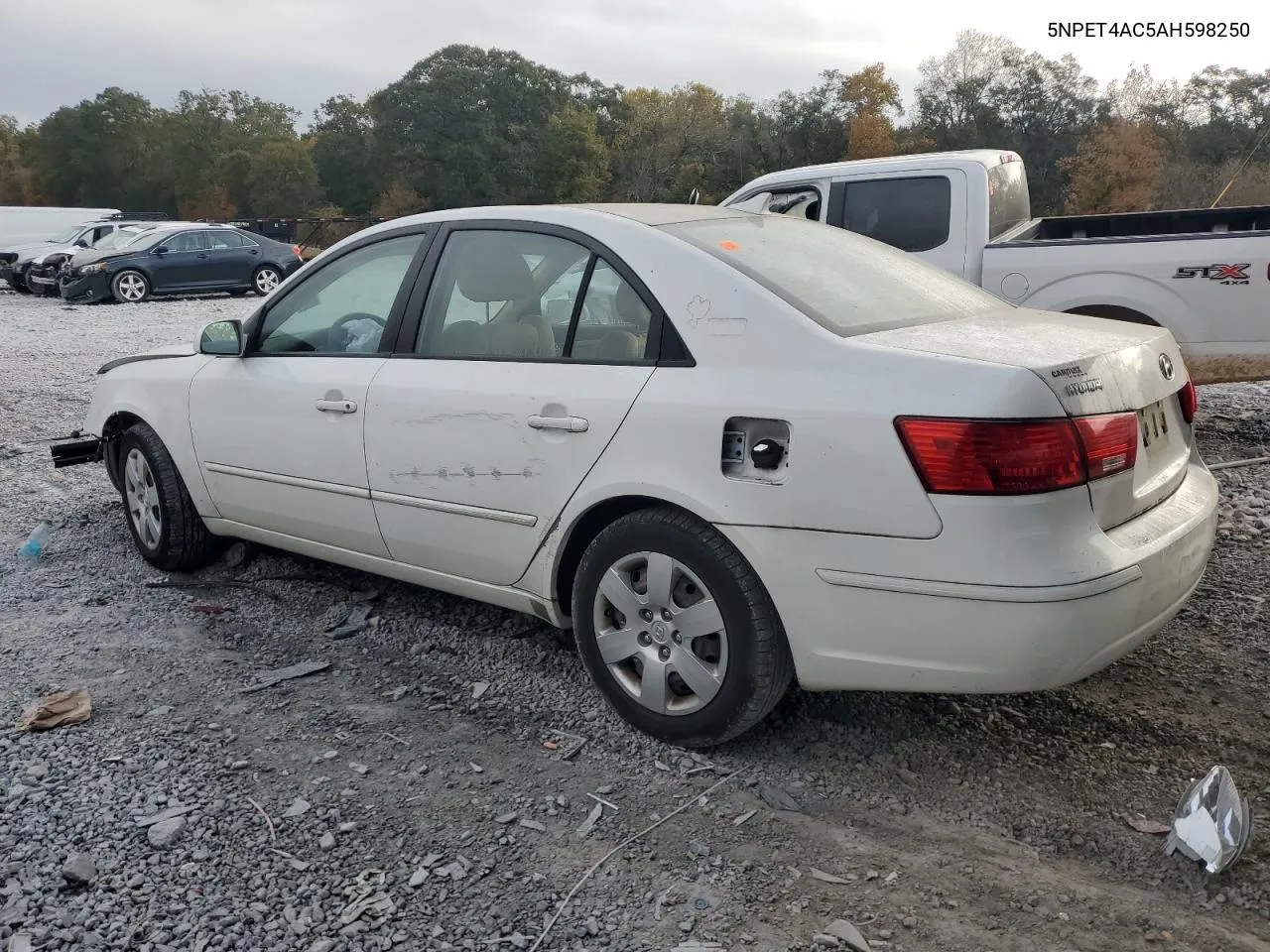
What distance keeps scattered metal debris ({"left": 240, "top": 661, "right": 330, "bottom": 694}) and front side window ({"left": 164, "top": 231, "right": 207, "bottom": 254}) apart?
763 inches

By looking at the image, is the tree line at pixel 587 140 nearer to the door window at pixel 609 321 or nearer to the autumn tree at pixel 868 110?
the autumn tree at pixel 868 110

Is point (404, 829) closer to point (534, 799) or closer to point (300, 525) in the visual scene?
point (534, 799)

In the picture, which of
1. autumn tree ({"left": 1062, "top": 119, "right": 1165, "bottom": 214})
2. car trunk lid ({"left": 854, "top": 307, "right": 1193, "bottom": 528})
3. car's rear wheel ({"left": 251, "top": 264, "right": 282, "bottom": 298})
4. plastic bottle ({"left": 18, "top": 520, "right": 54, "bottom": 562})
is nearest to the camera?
car trunk lid ({"left": 854, "top": 307, "right": 1193, "bottom": 528})

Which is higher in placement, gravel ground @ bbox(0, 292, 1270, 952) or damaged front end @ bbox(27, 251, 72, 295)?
damaged front end @ bbox(27, 251, 72, 295)

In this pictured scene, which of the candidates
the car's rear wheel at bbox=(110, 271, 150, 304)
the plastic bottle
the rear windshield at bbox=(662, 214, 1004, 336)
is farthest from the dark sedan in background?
the rear windshield at bbox=(662, 214, 1004, 336)

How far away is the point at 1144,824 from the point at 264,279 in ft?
72.2

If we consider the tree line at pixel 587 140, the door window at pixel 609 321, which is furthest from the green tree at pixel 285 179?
the door window at pixel 609 321

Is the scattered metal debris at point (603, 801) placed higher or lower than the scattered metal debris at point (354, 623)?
lower

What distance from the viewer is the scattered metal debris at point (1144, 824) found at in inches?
113

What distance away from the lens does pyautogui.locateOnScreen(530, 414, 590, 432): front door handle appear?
335cm

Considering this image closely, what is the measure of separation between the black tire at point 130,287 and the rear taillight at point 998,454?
21074 millimetres

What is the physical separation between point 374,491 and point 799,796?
1.89m

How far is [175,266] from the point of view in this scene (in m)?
21.2

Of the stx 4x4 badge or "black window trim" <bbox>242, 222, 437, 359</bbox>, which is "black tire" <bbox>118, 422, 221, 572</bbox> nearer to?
"black window trim" <bbox>242, 222, 437, 359</bbox>
